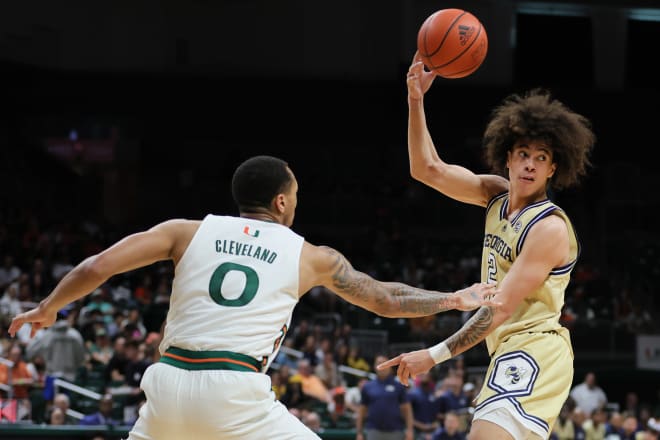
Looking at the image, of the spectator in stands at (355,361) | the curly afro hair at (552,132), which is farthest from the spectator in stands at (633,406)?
the curly afro hair at (552,132)

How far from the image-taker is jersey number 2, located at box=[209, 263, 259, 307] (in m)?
4.04

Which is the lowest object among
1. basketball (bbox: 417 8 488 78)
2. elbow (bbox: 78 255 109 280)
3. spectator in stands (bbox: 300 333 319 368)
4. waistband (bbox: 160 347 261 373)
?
spectator in stands (bbox: 300 333 319 368)

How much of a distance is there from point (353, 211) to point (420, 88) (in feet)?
63.8

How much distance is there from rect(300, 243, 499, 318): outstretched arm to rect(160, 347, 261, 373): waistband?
1.47 feet

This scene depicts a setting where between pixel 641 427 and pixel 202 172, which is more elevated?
pixel 202 172

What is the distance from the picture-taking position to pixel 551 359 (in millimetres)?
4723

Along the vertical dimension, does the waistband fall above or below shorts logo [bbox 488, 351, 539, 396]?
above

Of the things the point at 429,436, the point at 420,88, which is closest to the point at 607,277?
the point at 429,436

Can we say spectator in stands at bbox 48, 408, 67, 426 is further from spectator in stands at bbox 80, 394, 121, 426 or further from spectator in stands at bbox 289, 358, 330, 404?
spectator in stands at bbox 289, 358, 330, 404

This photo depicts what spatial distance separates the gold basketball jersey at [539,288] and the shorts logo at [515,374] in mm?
150

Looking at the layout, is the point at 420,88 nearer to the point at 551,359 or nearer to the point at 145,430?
the point at 551,359

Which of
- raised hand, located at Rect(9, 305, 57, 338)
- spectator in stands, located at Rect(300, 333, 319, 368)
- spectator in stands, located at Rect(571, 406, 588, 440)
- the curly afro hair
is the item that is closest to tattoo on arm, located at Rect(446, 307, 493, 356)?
the curly afro hair

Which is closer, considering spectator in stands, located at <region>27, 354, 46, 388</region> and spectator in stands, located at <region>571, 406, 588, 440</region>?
spectator in stands, located at <region>27, 354, 46, 388</region>

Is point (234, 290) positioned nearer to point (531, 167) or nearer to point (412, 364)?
point (412, 364)
